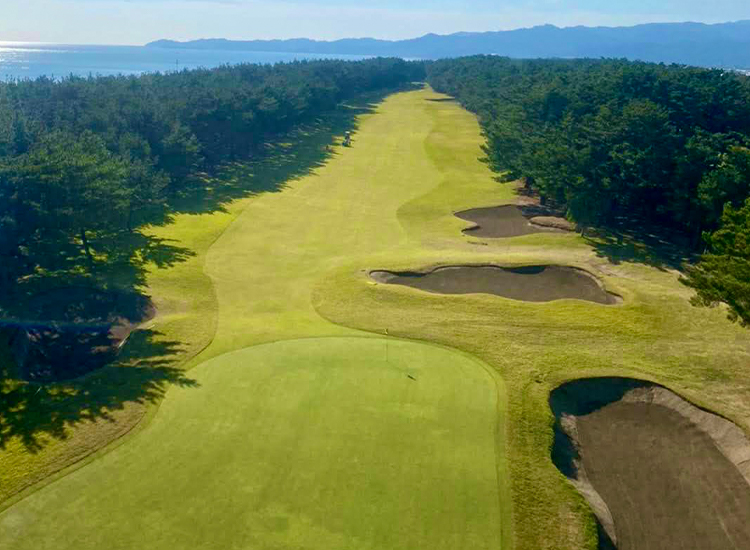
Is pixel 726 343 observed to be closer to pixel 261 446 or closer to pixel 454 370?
pixel 454 370

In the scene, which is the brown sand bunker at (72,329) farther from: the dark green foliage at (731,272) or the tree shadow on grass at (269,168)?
the dark green foliage at (731,272)

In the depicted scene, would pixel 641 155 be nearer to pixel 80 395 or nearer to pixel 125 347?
pixel 125 347

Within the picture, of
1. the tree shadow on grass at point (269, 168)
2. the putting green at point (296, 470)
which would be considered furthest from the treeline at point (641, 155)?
the putting green at point (296, 470)

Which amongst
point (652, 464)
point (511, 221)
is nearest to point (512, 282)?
point (511, 221)

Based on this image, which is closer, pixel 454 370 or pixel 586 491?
pixel 586 491

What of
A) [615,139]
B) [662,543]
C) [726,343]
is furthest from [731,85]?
[662,543]

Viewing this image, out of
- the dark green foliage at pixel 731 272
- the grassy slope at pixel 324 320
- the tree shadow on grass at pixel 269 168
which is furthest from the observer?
the tree shadow on grass at pixel 269 168
